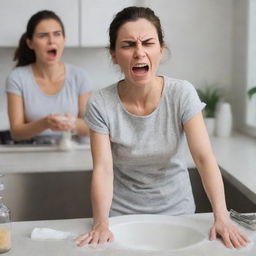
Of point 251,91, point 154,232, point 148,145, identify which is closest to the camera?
point 154,232

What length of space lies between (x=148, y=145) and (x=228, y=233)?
35 centimetres

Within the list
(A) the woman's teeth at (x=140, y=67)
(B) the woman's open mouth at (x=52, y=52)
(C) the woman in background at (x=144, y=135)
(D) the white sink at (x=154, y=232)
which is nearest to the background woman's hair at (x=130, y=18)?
(C) the woman in background at (x=144, y=135)

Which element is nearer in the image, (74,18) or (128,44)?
(128,44)

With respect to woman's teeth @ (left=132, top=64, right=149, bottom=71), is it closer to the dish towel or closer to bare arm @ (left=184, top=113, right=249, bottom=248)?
bare arm @ (left=184, top=113, right=249, bottom=248)

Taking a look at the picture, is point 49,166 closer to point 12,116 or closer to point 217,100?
point 12,116

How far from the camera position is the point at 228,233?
1.13 metres

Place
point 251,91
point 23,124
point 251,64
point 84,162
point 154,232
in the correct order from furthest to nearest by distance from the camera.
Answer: point 251,64 → point 251,91 → point 23,124 → point 84,162 → point 154,232

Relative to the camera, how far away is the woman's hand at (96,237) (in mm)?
1124

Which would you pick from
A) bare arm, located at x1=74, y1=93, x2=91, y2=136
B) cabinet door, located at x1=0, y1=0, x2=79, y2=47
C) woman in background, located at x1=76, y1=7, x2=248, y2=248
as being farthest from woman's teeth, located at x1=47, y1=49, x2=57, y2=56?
woman in background, located at x1=76, y1=7, x2=248, y2=248

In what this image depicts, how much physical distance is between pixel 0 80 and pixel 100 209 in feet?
5.73

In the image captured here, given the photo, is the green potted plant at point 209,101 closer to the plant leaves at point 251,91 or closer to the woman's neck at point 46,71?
the plant leaves at point 251,91

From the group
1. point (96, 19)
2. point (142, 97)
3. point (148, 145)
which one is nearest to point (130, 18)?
point (142, 97)

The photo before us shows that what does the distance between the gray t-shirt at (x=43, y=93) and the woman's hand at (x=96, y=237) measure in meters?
1.20

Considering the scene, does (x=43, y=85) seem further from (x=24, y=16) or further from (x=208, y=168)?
(x=208, y=168)
